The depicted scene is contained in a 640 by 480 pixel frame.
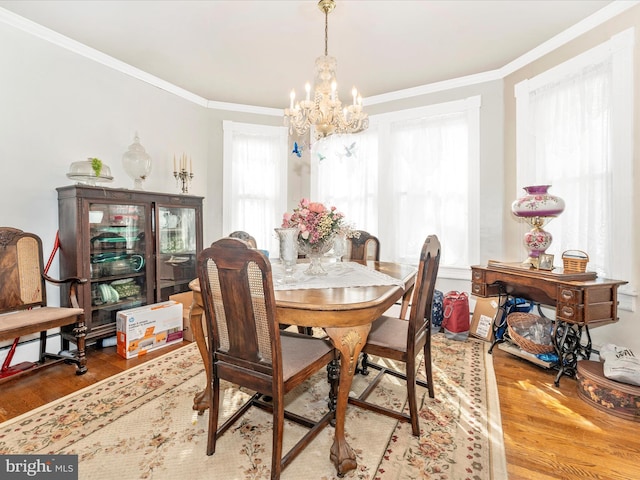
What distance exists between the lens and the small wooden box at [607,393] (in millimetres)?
1883

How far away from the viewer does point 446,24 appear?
104 inches

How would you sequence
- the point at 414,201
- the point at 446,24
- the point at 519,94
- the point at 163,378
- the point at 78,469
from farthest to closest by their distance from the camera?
the point at 414,201 < the point at 519,94 < the point at 446,24 < the point at 163,378 < the point at 78,469

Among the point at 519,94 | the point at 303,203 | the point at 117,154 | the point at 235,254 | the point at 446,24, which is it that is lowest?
the point at 235,254

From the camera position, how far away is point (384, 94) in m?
4.05

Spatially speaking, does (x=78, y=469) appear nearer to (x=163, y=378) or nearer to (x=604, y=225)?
(x=163, y=378)

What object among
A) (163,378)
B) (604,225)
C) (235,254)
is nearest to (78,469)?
(163,378)

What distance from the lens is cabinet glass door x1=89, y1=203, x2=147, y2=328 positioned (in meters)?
2.88

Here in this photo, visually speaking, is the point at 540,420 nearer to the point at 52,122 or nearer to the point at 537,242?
the point at 537,242

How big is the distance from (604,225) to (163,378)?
3.52 m

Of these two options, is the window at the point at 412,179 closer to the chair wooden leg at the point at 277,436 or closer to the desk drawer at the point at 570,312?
the desk drawer at the point at 570,312

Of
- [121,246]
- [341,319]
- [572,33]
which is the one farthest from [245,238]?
[572,33]

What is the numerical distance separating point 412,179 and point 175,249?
9.35ft

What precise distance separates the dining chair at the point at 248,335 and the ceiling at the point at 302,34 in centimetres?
208

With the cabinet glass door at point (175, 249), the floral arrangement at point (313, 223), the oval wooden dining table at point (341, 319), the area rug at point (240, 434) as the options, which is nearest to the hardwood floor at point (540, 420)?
the area rug at point (240, 434)
